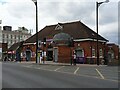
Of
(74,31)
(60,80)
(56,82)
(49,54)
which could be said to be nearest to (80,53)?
(74,31)

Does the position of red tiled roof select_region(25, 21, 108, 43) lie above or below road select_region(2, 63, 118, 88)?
above

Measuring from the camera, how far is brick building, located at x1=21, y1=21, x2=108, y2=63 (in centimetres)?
5310

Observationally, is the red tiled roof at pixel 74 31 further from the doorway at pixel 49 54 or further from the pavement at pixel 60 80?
the pavement at pixel 60 80

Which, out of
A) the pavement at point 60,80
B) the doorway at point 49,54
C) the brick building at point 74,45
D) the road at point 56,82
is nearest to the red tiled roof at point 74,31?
the brick building at point 74,45

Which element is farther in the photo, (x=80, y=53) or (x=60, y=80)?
(x=80, y=53)

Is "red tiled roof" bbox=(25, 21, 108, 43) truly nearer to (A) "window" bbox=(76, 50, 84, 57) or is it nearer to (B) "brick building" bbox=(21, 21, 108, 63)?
(B) "brick building" bbox=(21, 21, 108, 63)

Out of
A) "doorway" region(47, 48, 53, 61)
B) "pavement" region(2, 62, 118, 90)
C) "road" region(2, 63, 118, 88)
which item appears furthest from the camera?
"doorway" region(47, 48, 53, 61)

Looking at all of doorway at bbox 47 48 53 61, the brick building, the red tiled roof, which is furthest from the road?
doorway at bbox 47 48 53 61

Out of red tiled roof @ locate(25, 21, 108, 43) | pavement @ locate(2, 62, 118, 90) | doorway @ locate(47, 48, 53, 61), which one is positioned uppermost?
red tiled roof @ locate(25, 21, 108, 43)

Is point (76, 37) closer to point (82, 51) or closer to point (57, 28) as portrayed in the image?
point (82, 51)

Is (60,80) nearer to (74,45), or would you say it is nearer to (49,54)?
(74,45)

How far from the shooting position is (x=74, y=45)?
5516cm

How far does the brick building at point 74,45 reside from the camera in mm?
53103

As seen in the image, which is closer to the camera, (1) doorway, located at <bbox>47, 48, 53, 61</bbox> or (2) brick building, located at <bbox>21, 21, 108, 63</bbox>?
(2) brick building, located at <bbox>21, 21, 108, 63</bbox>
